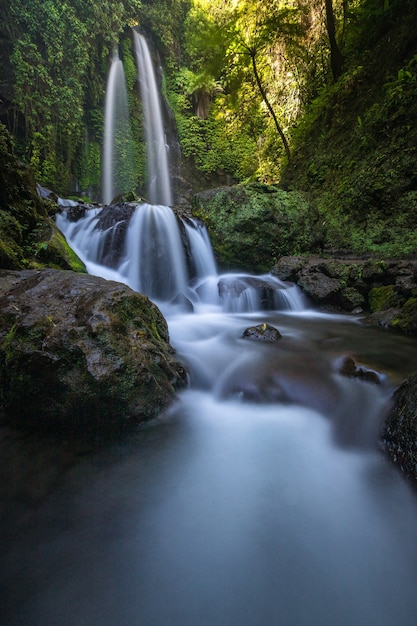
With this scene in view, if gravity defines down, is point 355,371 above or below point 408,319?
below

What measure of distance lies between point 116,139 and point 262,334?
54.3ft

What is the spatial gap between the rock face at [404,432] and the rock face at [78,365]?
162 centimetres

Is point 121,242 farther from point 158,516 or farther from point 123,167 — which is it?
point 123,167

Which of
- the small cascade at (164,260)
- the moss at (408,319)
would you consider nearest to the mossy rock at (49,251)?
the small cascade at (164,260)

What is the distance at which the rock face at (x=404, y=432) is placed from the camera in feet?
5.96

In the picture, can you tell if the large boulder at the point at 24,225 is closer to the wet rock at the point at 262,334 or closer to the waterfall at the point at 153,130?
the wet rock at the point at 262,334

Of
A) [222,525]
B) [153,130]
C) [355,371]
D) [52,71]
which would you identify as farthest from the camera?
[153,130]

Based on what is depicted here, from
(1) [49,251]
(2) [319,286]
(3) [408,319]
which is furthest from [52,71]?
(3) [408,319]

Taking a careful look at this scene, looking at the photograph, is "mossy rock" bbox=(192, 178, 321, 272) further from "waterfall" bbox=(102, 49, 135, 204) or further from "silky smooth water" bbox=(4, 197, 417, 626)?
"waterfall" bbox=(102, 49, 135, 204)

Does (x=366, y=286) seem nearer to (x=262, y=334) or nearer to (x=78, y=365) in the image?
(x=262, y=334)

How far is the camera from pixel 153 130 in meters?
18.2

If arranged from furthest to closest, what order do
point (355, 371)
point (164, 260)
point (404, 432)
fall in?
1. point (164, 260)
2. point (355, 371)
3. point (404, 432)

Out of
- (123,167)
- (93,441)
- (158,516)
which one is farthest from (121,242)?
(123,167)

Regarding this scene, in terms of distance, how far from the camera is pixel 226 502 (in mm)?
1784
